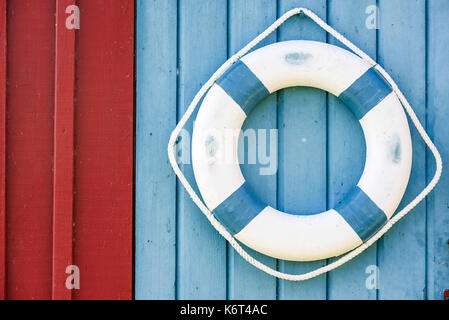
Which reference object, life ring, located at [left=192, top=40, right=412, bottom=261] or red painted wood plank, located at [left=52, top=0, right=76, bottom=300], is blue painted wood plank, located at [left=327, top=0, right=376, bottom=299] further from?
red painted wood plank, located at [left=52, top=0, right=76, bottom=300]

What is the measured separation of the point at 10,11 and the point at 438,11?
1193 mm

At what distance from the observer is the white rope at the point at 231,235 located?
1.27m

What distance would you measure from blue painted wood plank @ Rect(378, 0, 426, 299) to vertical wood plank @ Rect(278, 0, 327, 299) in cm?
18

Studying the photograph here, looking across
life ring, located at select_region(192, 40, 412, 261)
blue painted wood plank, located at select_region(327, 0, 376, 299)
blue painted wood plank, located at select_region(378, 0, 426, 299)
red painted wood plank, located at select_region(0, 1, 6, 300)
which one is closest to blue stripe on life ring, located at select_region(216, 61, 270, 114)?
life ring, located at select_region(192, 40, 412, 261)

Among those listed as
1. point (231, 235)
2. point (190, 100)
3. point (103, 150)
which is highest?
point (190, 100)

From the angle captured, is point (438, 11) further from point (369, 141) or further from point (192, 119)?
point (192, 119)

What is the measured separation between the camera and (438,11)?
1341 mm

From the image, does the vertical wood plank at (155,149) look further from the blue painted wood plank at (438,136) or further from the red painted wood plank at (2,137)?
the blue painted wood plank at (438,136)

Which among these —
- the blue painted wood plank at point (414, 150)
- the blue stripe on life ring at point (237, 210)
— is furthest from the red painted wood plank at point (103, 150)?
the blue painted wood plank at point (414, 150)

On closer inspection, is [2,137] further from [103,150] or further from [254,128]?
[254,128]

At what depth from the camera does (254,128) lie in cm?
133

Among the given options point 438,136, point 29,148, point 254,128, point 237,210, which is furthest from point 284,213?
point 29,148

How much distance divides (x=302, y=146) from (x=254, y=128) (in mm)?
144

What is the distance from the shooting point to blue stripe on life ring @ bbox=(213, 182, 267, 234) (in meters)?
1.25
